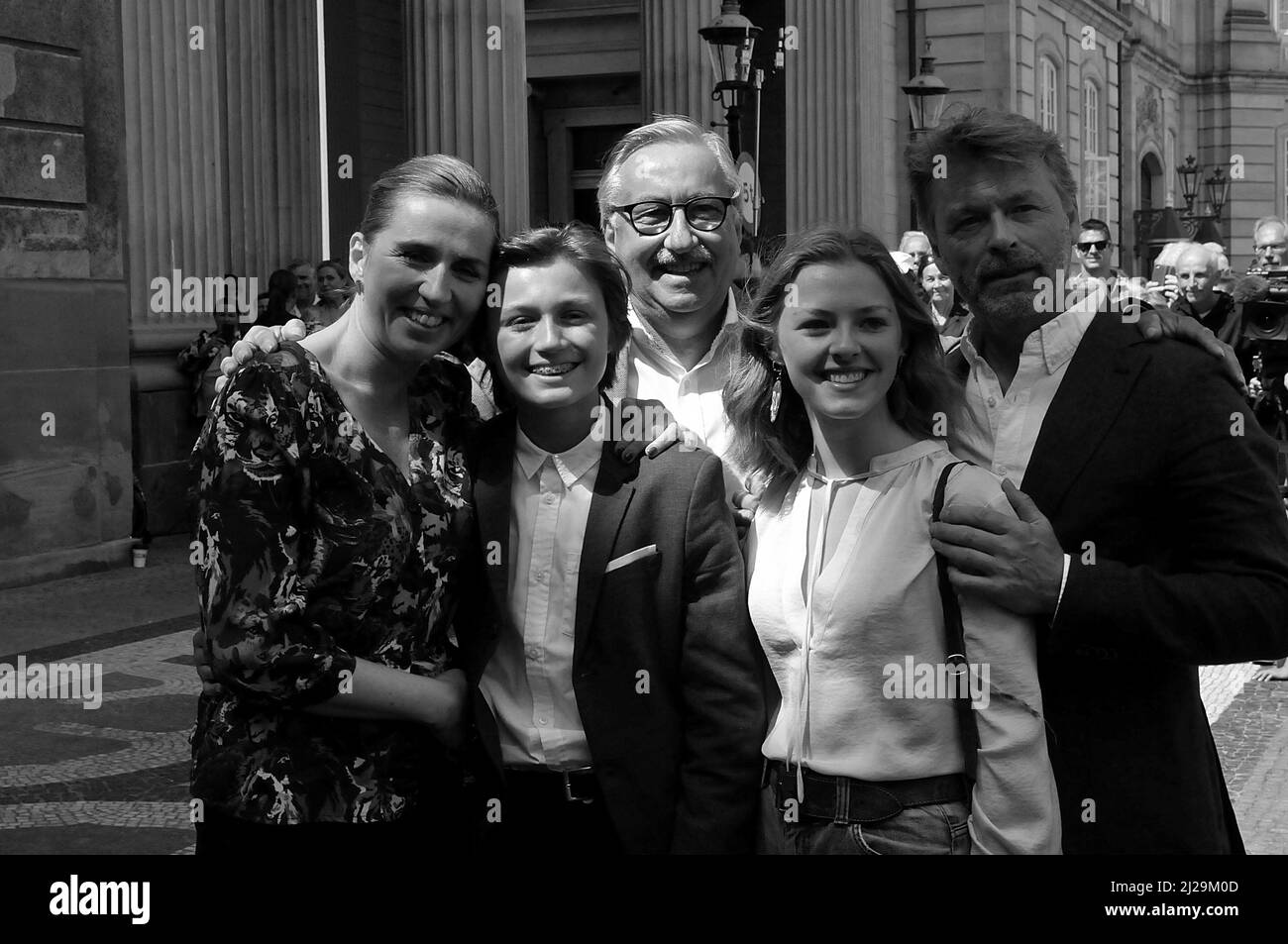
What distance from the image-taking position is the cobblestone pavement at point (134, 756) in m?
5.09

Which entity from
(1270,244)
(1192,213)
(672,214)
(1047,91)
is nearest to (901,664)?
(672,214)

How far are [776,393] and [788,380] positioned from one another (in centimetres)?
3

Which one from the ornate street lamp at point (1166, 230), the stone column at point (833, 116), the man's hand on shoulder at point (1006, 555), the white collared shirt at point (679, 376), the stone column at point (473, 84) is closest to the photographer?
the man's hand on shoulder at point (1006, 555)

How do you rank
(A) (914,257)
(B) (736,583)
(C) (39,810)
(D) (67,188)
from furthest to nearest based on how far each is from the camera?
(A) (914,257)
(D) (67,188)
(C) (39,810)
(B) (736,583)

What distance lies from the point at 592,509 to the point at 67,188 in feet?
29.4

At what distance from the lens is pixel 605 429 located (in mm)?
2906

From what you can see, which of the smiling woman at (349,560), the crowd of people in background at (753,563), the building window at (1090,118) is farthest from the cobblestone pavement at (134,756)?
the building window at (1090,118)

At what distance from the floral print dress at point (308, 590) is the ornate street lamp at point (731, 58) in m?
10.1

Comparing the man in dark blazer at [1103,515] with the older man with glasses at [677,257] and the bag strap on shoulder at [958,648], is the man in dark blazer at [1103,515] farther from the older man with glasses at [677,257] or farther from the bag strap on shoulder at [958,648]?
the older man with glasses at [677,257]

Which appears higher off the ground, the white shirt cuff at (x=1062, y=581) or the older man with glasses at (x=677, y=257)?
the older man with glasses at (x=677, y=257)

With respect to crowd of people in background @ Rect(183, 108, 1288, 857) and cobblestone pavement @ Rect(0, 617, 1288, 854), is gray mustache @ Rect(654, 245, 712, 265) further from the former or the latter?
cobblestone pavement @ Rect(0, 617, 1288, 854)

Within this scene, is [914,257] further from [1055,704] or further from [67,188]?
[1055,704]

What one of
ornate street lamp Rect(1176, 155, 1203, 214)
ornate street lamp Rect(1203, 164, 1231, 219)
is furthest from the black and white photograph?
ornate street lamp Rect(1203, 164, 1231, 219)
